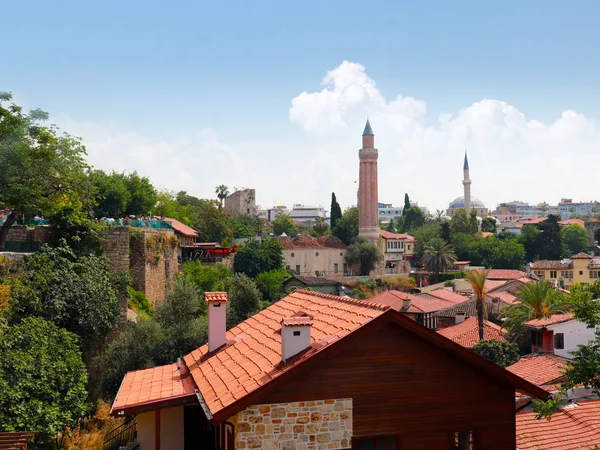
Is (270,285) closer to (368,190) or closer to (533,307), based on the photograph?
(533,307)

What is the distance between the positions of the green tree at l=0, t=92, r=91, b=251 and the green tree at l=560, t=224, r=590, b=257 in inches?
3887

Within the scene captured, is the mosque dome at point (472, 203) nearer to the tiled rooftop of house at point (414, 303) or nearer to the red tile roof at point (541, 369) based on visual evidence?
the tiled rooftop of house at point (414, 303)

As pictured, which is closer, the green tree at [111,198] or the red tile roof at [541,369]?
the red tile roof at [541,369]

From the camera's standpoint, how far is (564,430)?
14.0 m

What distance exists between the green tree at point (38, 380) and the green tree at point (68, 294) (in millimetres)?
1223

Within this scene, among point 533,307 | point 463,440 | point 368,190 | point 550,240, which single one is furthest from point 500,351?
point 550,240

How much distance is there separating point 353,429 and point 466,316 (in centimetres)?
3902

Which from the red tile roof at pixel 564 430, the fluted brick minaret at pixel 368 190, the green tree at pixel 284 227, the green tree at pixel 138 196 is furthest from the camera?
the green tree at pixel 284 227

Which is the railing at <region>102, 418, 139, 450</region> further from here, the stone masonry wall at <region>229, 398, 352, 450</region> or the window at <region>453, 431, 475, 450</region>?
the window at <region>453, 431, 475, 450</region>

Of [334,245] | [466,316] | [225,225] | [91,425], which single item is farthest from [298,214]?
[91,425]

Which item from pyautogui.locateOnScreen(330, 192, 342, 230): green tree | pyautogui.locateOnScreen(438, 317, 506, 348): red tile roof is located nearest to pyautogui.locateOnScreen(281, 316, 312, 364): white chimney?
pyautogui.locateOnScreen(438, 317, 506, 348): red tile roof

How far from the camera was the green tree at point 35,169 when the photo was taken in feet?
77.5

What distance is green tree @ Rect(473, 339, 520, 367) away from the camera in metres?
30.9

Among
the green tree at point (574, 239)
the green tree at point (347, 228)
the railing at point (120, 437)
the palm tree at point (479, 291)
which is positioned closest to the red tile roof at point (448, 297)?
the palm tree at point (479, 291)
